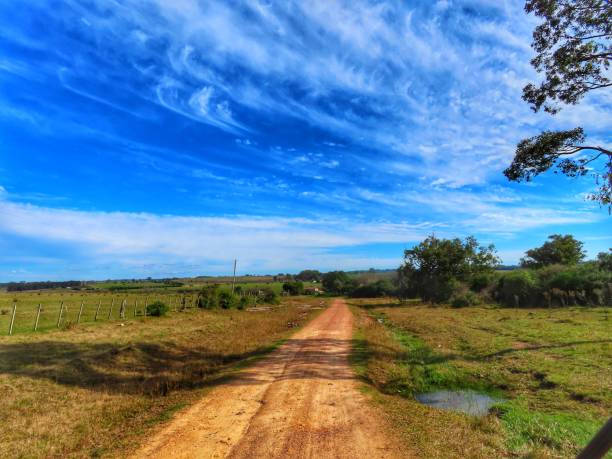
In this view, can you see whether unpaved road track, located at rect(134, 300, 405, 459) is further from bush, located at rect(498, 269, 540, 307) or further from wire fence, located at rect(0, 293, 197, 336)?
bush, located at rect(498, 269, 540, 307)

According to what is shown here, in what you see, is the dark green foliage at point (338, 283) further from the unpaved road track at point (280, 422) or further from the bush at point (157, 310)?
the unpaved road track at point (280, 422)

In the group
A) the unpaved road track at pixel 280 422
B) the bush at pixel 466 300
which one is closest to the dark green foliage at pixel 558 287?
the bush at pixel 466 300

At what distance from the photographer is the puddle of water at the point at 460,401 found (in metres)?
8.82

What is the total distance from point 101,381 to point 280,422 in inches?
295

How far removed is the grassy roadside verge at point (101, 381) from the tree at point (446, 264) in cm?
3671

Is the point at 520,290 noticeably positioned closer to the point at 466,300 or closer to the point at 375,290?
the point at 466,300

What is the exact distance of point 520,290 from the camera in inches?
1620

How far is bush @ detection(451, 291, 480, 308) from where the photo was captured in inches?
1735

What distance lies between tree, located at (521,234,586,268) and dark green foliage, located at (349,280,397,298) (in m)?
28.9

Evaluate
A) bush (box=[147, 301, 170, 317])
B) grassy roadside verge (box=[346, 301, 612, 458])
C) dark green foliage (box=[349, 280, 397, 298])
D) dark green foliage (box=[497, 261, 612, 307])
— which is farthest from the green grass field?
dark green foliage (box=[349, 280, 397, 298])

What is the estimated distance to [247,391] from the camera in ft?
32.4

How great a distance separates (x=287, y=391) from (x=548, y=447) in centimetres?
586

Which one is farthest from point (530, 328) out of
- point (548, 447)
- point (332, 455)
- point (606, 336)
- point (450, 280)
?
point (450, 280)

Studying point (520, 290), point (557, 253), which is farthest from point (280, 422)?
point (557, 253)
